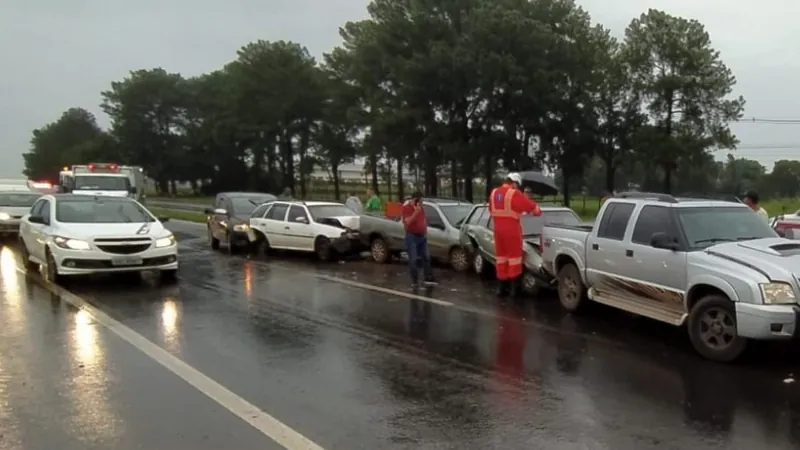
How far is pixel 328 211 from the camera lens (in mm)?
19375

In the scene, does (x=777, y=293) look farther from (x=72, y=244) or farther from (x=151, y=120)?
(x=151, y=120)

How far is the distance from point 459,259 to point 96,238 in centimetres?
691

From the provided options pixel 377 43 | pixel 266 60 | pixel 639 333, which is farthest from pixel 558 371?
pixel 266 60

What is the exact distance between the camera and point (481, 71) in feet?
145

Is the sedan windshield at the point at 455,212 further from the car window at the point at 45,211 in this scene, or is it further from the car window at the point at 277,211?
the car window at the point at 45,211

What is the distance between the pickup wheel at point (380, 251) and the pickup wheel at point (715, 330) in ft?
33.4

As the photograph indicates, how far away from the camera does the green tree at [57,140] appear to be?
127 m

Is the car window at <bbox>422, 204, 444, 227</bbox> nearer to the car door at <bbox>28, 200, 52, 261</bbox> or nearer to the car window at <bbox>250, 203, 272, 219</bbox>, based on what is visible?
the car window at <bbox>250, 203, 272, 219</bbox>

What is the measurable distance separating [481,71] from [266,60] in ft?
120

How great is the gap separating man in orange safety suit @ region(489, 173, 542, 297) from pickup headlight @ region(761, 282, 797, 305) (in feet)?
14.5

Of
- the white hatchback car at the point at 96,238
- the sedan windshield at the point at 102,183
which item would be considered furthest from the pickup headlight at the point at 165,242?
the sedan windshield at the point at 102,183

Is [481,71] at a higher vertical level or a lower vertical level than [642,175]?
higher

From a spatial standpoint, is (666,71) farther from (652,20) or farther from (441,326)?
(441,326)

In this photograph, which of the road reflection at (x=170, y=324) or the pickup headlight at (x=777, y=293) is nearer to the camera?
the pickup headlight at (x=777, y=293)
